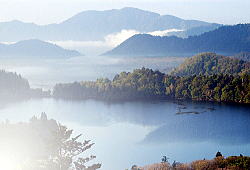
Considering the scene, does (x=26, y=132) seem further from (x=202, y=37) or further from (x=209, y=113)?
(x=202, y=37)

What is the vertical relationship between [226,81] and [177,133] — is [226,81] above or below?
above

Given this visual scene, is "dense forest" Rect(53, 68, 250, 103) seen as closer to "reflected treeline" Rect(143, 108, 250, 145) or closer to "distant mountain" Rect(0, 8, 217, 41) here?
"reflected treeline" Rect(143, 108, 250, 145)

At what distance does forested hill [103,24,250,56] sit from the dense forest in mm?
54243


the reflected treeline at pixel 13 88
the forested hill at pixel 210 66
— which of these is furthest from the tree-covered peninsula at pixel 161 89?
the forested hill at pixel 210 66

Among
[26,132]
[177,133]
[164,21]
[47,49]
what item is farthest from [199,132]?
[164,21]

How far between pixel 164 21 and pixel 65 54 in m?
72.0

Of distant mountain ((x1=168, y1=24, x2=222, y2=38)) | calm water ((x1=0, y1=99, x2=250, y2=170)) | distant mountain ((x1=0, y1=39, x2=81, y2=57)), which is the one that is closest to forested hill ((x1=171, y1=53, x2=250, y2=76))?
calm water ((x1=0, y1=99, x2=250, y2=170))

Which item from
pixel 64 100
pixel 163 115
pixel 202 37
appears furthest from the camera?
pixel 202 37

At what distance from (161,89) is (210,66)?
2392 centimetres

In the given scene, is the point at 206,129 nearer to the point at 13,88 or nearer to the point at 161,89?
the point at 161,89

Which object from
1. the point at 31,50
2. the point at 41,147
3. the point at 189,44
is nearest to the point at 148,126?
the point at 41,147

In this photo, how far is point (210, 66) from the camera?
59938 mm

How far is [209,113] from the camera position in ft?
103

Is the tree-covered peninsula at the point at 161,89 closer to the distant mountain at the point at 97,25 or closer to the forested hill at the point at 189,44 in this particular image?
the forested hill at the point at 189,44
